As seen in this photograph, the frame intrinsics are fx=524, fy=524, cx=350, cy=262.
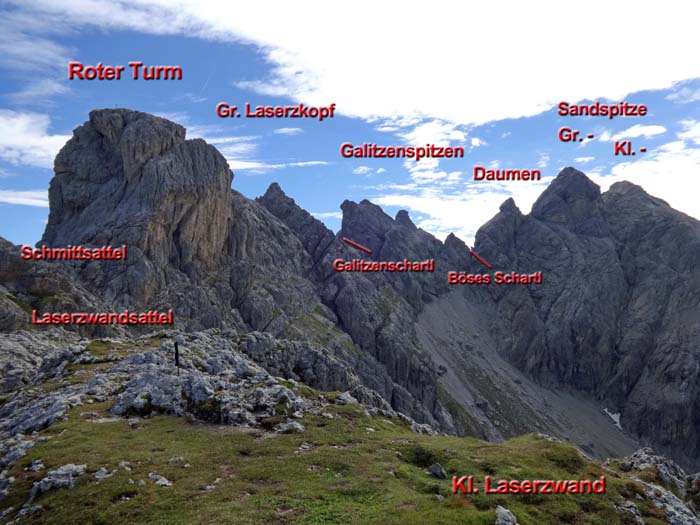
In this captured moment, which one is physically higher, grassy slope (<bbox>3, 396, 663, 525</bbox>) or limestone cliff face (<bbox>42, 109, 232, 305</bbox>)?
limestone cliff face (<bbox>42, 109, 232, 305</bbox>)

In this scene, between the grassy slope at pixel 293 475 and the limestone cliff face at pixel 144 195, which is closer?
the grassy slope at pixel 293 475

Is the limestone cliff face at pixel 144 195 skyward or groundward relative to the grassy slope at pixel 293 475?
skyward

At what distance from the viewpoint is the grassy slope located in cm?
2900

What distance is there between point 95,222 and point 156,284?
2876cm

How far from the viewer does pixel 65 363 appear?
62.8 metres

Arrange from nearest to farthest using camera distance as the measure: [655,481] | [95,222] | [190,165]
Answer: [655,481] < [95,222] < [190,165]

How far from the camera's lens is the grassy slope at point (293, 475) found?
95.1ft

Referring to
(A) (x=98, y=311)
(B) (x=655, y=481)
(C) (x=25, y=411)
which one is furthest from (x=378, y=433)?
(A) (x=98, y=311)

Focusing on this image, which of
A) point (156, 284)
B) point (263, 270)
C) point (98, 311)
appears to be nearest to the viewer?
point (98, 311)

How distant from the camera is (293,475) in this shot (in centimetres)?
3447

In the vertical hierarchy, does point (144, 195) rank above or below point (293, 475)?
above

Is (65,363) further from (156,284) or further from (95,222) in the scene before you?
(95,222)

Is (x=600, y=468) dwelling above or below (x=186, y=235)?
below

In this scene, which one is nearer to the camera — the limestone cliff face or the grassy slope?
the grassy slope
